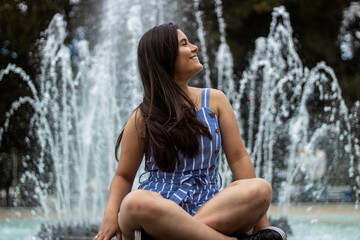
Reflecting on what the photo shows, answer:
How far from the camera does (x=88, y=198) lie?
7.47m

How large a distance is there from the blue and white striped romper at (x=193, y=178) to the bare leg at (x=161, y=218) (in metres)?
0.13

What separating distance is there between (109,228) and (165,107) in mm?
463

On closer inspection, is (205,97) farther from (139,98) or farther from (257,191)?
(139,98)

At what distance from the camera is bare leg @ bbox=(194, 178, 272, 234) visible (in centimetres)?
151

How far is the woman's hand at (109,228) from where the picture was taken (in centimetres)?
163

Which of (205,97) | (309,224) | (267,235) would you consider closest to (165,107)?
(205,97)

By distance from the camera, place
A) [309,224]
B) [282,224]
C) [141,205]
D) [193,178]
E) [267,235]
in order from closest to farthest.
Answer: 1. [141,205]
2. [267,235]
3. [193,178]
4. [282,224]
5. [309,224]

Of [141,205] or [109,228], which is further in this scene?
[109,228]

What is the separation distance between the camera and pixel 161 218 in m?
1.46

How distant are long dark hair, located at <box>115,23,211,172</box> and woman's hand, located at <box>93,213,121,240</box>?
0.24 meters

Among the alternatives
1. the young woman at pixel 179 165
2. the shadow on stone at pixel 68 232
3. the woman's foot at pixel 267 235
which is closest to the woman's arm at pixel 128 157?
the young woman at pixel 179 165

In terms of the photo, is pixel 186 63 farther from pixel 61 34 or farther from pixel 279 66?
pixel 61 34

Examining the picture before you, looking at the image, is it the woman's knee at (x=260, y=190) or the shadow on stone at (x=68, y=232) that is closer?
the woman's knee at (x=260, y=190)

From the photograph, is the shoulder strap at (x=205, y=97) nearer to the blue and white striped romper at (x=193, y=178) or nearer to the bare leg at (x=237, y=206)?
the blue and white striped romper at (x=193, y=178)
